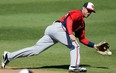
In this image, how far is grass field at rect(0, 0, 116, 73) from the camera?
26.8 feet

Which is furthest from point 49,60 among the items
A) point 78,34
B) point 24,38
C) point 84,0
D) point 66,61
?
point 84,0

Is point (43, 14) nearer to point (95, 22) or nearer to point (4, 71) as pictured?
point (95, 22)

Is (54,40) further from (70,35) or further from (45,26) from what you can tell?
(45,26)

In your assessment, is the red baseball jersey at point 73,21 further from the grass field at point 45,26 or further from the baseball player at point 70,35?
the grass field at point 45,26

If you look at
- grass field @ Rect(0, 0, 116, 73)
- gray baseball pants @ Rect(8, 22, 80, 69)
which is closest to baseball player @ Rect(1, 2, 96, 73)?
gray baseball pants @ Rect(8, 22, 80, 69)

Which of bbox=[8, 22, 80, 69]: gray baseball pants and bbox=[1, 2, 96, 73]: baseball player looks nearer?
bbox=[1, 2, 96, 73]: baseball player

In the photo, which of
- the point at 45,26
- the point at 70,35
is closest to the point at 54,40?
the point at 70,35

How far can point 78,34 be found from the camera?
7574 mm

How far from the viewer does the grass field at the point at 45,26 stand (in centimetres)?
816

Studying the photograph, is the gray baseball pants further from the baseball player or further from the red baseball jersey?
the red baseball jersey

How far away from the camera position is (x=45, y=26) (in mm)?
11469

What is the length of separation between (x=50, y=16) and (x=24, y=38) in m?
2.30

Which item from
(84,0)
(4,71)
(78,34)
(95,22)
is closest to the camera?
(4,71)

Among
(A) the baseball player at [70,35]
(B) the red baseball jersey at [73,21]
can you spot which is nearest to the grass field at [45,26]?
(A) the baseball player at [70,35]
